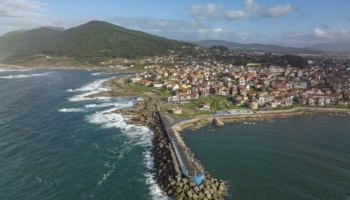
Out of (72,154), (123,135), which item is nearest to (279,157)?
(123,135)

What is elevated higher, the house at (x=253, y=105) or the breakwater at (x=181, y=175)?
the house at (x=253, y=105)

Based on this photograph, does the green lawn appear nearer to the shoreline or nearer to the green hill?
the shoreline

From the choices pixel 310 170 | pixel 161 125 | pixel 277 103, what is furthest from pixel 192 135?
pixel 277 103

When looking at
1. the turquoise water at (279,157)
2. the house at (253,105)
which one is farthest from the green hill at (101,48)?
the turquoise water at (279,157)

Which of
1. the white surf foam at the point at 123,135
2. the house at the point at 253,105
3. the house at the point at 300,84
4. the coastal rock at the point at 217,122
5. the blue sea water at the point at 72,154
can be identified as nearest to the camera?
the blue sea water at the point at 72,154

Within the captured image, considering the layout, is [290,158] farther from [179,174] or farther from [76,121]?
[76,121]

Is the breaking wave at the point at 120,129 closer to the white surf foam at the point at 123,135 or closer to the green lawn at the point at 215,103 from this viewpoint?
the white surf foam at the point at 123,135
